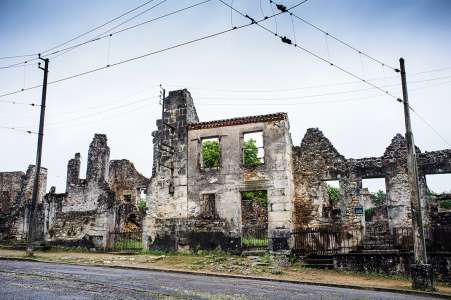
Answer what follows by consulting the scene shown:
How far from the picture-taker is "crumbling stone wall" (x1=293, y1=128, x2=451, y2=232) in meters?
21.5

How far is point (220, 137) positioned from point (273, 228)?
230 inches

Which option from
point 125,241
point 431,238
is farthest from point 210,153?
point 431,238

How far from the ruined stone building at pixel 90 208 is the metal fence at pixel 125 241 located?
0.42 meters

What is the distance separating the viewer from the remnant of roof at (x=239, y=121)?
72.8ft

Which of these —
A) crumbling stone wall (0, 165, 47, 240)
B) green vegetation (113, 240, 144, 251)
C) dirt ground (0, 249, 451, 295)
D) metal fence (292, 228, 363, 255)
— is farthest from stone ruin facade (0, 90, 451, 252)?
crumbling stone wall (0, 165, 47, 240)

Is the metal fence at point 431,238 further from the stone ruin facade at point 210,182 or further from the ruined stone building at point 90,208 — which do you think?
the ruined stone building at point 90,208

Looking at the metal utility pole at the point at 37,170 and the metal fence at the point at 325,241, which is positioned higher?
the metal utility pole at the point at 37,170

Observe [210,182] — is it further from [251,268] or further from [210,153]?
[210,153]

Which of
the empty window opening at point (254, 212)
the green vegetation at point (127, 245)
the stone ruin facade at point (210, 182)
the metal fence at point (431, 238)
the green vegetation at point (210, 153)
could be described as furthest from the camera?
the green vegetation at point (210, 153)

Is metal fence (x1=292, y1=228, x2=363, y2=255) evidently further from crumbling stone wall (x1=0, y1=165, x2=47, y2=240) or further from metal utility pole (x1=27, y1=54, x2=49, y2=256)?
crumbling stone wall (x1=0, y1=165, x2=47, y2=240)

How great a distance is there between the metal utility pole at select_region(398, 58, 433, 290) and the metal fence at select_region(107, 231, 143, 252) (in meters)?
15.3

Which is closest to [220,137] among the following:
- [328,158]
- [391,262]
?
[328,158]

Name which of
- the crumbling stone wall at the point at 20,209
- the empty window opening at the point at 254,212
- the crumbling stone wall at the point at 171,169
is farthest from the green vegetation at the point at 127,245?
the empty window opening at the point at 254,212

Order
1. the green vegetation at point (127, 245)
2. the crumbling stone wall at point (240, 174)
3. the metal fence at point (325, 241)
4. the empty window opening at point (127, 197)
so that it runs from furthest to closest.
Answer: the empty window opening at point (127, 197) < the green vegetation at point (127, 245) < the crumbling stone wall at point (240, 174) < the metal fence at point (325, 241)
